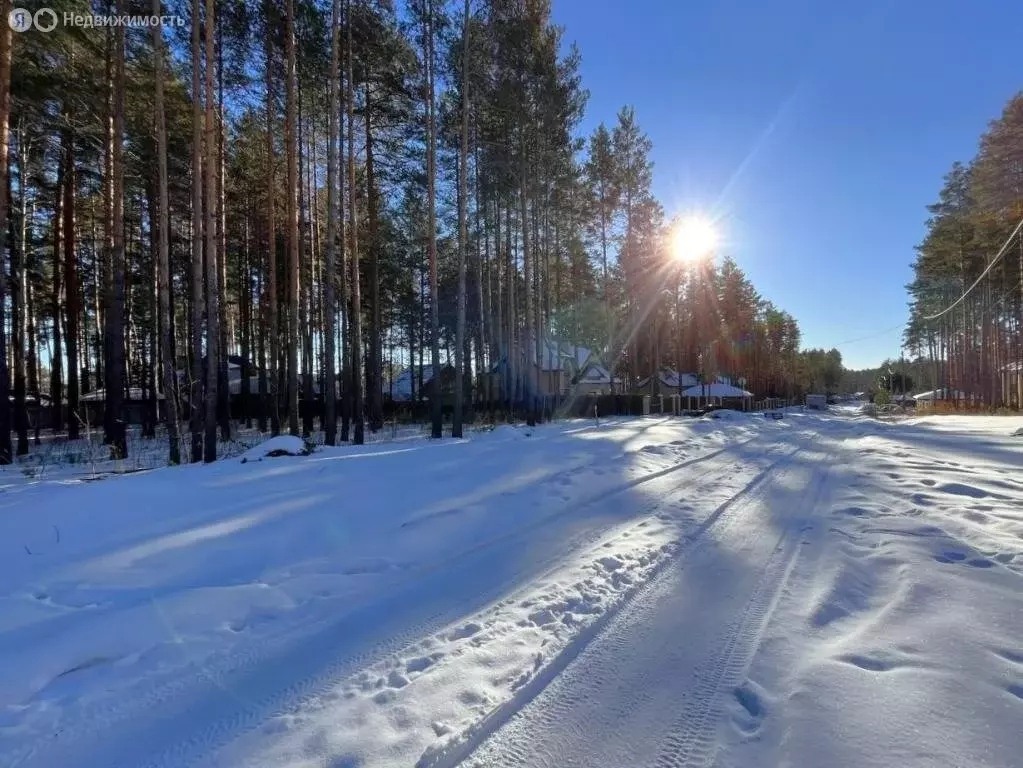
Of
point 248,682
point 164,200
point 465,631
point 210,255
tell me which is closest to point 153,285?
point 164,200

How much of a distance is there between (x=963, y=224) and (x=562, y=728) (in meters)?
38.7

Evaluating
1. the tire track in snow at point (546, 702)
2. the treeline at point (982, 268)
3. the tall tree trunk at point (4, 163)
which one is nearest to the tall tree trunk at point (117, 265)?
the tall tree trunk at point (4, 163)

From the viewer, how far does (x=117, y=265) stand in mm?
11570

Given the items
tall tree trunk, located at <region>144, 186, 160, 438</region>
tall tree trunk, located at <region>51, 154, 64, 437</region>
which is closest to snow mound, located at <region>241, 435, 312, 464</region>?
tall tree trunk, located at <region>144, 186, 160, 438</region>

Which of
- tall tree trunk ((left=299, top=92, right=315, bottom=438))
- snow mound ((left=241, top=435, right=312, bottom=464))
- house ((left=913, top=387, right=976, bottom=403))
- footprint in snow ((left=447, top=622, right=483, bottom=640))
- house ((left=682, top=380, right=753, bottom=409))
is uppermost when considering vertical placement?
tall tree trunk ((left=299, top=92, right=315, bottom=438))

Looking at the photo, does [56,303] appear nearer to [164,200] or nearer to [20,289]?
[20,289]

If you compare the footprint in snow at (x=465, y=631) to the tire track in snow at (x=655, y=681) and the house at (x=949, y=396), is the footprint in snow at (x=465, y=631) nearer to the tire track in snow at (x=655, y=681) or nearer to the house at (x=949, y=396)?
the tire track in snow at (x=655, y=681)

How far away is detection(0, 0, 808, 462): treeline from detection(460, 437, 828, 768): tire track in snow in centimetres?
975

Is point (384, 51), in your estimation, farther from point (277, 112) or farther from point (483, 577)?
point (483, 577)

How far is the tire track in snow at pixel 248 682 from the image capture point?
2.08m

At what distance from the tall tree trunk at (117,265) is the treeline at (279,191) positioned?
48 mm

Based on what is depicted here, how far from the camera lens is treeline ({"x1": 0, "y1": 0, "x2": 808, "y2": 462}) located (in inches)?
452

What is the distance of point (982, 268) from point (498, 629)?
40.9m

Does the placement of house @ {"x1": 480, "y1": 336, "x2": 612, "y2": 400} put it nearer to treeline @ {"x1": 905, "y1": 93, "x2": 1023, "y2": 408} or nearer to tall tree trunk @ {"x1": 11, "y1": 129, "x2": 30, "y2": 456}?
tall tree trunk @ {"x1": 11, "y1": 129, "x2": 30, "y2": 456}
